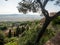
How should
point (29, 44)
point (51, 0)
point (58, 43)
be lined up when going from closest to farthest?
1. point (58, 43)
2. point (51, 0)
3. point (29, 44)

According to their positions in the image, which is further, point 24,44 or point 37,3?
point 24,44

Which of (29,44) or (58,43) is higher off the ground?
(58,43)

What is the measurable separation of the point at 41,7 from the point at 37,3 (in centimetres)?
55

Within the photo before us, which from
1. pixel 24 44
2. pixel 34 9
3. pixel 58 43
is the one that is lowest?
pixel 24 44

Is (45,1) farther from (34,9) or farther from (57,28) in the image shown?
(57,28)

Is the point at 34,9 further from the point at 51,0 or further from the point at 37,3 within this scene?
the point at 51,0

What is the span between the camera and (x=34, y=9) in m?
15.3

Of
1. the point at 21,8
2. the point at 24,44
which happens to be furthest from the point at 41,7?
the point at 24,44

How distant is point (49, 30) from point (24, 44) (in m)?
2.54

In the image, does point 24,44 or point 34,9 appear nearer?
point 34,9

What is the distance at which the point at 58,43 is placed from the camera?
1349 cm

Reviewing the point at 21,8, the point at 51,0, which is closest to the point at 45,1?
the point at 51,0

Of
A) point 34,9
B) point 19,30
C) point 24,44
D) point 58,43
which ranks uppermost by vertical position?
point 34,9

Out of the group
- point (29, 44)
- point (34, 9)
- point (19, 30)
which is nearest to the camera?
point (34, 9)
